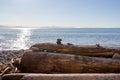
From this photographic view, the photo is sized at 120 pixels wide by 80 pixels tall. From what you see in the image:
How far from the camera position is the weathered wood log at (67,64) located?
17.6ft

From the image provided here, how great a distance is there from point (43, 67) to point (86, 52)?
170cm

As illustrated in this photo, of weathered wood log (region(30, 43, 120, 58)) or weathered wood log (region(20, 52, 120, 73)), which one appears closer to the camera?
weathered wood log (region(20, 52, 120, 73))

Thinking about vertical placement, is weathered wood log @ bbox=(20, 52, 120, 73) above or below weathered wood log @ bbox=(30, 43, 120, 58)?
below

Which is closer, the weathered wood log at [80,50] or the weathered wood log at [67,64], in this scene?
the weathered wood log at [67,64]

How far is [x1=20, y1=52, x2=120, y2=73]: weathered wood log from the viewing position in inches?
212

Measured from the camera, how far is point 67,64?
5.40 m

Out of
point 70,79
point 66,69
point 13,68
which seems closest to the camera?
point 70,79

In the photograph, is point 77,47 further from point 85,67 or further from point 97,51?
point 85,67

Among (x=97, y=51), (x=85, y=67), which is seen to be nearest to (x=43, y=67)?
(x=85, y=67)

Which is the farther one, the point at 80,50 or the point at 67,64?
the point at 80,50

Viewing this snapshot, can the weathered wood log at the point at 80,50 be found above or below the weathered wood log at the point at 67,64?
above

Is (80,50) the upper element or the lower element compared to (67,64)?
upper

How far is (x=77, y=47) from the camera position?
21.5 ft

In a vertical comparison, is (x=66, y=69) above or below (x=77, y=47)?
below
